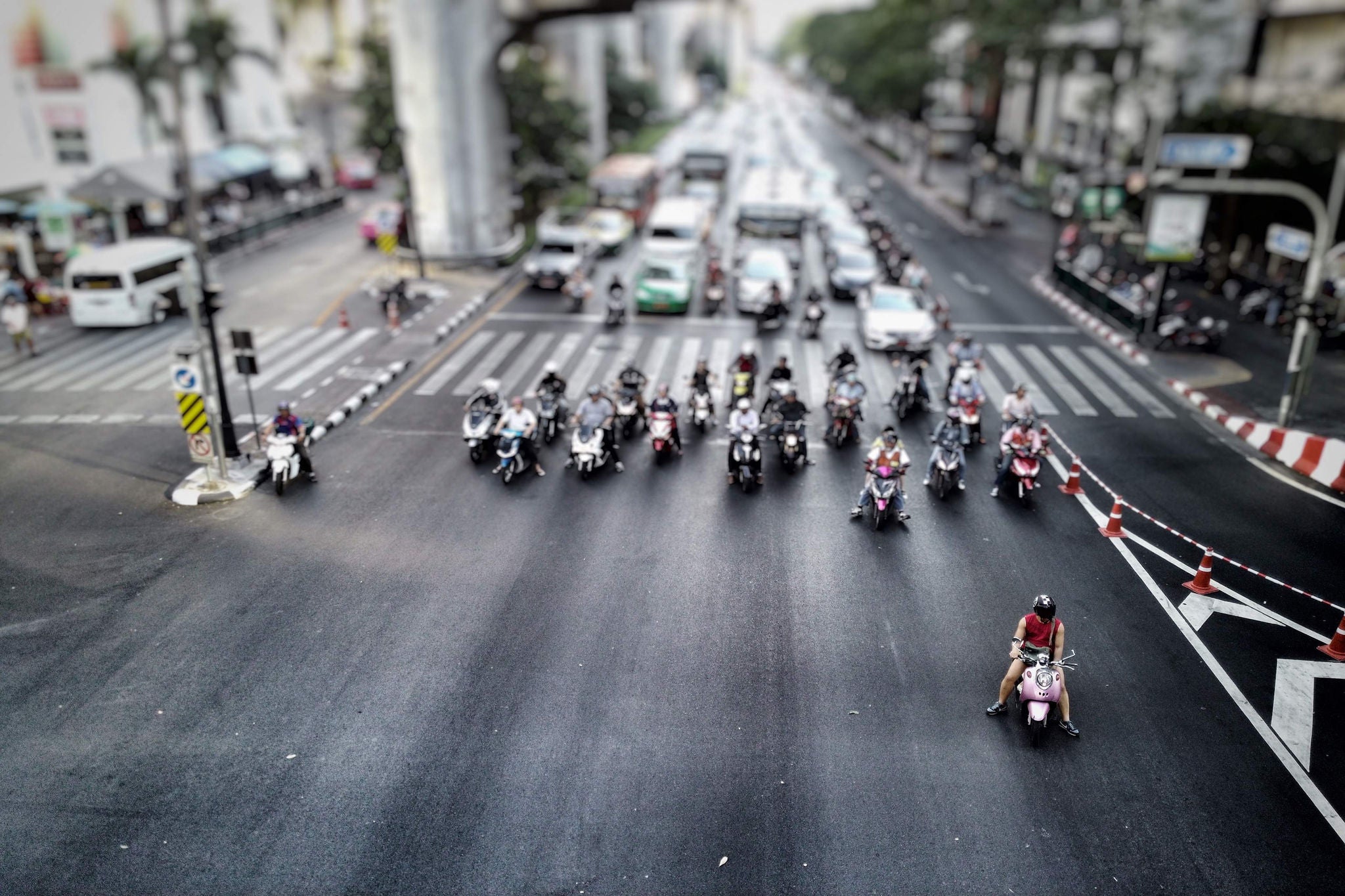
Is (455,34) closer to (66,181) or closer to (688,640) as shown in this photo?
(66,181)

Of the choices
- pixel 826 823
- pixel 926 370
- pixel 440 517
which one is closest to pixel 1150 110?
pixel 926 370

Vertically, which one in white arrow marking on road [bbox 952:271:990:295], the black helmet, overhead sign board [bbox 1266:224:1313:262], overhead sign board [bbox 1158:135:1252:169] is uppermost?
overhead sign board [bbox 1158:135:1252:169]

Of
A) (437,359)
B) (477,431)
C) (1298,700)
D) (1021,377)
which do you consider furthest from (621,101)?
(1298,700)

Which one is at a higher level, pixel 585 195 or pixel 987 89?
pixel 987 89

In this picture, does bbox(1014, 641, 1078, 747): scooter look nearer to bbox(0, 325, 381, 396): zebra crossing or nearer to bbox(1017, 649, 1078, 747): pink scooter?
bbox(1017, 649, 1078, 747): pink scooter

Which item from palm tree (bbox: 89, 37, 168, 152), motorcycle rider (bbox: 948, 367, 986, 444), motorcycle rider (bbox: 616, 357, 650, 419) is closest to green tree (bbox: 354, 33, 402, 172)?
palm tree (bbox: 89, 37, 168, 152)
